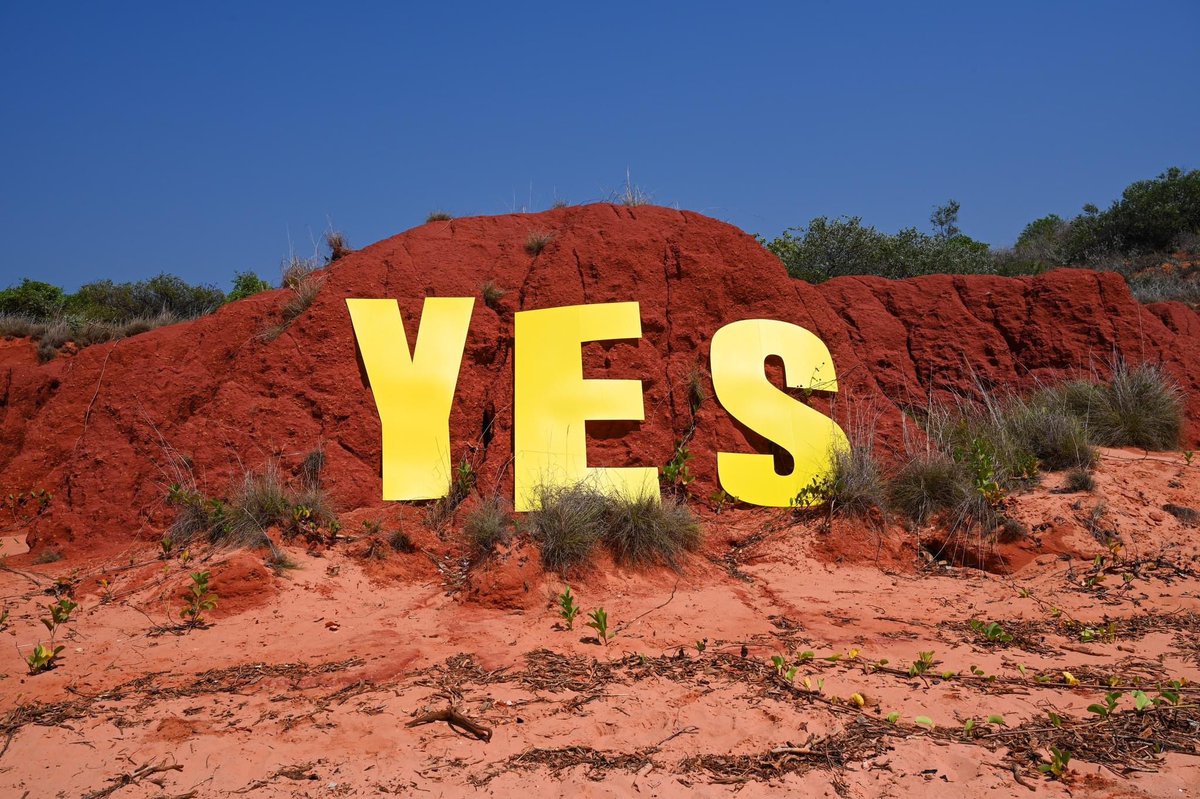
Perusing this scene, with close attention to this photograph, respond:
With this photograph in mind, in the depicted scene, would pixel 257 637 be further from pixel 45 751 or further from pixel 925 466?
pixel 925 466

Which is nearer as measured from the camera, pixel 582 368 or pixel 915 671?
pixel 915 671

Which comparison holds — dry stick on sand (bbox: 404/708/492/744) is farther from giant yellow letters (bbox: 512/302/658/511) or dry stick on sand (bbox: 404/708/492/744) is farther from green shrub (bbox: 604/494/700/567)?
giant yellow letters (bbox: 512/302/658/511)

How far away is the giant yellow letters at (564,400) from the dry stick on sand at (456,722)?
10.3 feet

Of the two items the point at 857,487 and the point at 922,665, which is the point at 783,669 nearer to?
the point at 922,665

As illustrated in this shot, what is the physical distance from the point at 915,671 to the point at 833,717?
75cm

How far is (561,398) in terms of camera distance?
8.06m

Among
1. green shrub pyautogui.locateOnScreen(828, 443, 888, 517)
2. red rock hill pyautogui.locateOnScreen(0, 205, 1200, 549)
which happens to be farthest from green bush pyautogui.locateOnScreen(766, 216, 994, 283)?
green shrub pyautogui.locateOnScreen(828, 443, 888, 517)

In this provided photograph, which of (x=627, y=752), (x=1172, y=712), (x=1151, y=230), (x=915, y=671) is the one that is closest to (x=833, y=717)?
(x=915, y=671)

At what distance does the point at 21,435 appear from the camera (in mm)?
9023

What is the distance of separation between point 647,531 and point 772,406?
2.26 m

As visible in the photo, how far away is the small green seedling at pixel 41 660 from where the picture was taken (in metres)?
4.88

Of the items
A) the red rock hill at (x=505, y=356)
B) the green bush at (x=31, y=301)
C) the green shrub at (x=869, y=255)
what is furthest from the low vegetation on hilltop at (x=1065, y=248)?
the green bush at (x=31, y=301)

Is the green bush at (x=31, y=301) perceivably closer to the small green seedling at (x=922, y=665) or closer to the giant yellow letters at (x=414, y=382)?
the giant yellow letters at (x=414, y=382)

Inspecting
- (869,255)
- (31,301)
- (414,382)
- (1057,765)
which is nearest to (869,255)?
(869,255)
